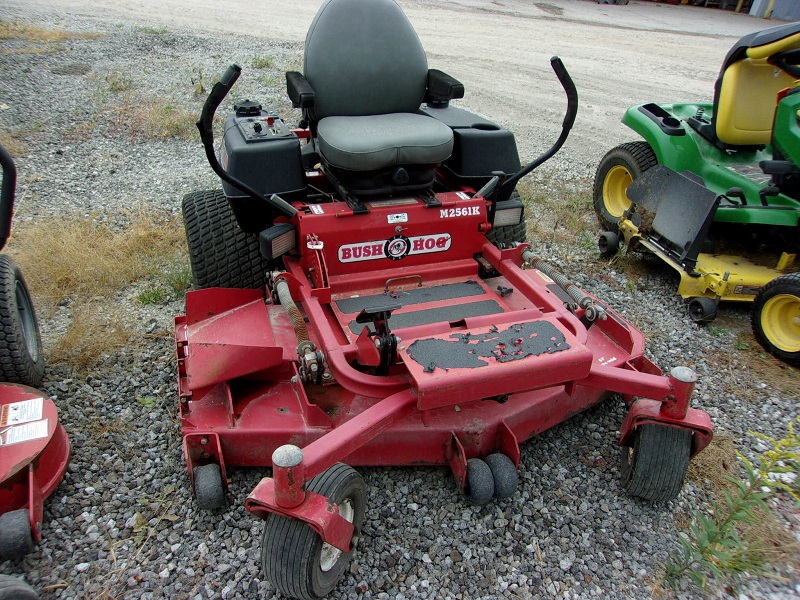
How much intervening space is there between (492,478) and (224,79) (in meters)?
1.84

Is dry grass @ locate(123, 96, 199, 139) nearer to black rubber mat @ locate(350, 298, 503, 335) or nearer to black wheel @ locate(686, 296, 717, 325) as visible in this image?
black rubber mat @ locate(350, 298, 503, 335)

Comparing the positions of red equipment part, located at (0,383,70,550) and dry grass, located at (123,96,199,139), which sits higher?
red equipment part, located at (0,383,70,550)

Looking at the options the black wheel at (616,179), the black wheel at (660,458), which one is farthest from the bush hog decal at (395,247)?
the black wheel at (616,179)

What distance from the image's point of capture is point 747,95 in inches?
159

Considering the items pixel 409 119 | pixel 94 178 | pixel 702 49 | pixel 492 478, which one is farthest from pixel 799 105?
pixel 702 49

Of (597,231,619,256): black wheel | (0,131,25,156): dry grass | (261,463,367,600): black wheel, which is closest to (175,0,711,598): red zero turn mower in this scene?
(261,463,367,600): black wheel

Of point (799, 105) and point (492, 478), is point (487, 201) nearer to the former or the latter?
point (492, 478)

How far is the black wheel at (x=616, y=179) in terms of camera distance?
453 centimetres

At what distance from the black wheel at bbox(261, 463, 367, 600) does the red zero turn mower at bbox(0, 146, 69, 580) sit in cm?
72

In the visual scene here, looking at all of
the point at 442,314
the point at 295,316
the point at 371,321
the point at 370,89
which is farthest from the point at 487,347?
the point at 370,89

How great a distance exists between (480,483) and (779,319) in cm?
219

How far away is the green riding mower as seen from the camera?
143 inches

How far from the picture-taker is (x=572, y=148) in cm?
680

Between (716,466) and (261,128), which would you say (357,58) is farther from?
(716,466)
